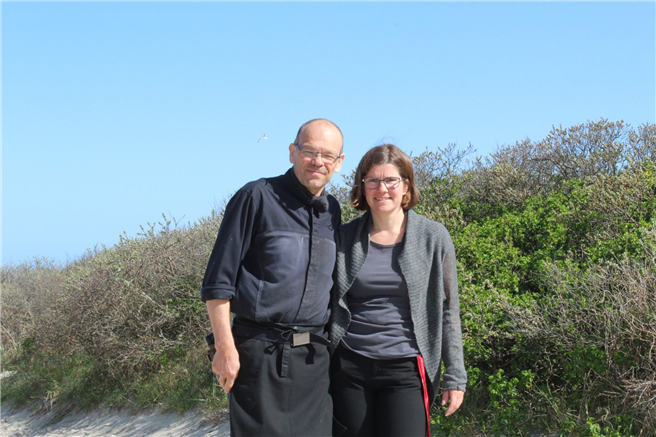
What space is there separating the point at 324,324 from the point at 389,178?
0.77m

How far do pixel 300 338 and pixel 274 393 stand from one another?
0.27 m

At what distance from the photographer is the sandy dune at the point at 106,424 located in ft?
18.3

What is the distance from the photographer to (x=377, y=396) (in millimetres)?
2730

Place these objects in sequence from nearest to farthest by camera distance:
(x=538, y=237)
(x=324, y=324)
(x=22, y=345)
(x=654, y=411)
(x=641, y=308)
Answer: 1. (x=324, y=324)
2. (x=654, y=411)
3. (x=641, y=308)
4. (x=538, y=237)
5. (x=22, y=345)

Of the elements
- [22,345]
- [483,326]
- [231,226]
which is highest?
[231,226]

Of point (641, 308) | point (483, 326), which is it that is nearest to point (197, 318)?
point (483, 326)

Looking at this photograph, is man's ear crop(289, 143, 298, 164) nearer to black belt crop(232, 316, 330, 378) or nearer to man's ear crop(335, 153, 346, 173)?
man's ear crop(335, 153, 346, 173)

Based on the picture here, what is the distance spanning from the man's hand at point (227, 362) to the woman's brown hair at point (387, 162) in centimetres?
100

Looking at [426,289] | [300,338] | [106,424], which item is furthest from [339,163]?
[106,424]

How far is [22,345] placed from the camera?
899 cm

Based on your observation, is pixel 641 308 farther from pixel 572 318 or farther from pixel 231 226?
pixel 231 226

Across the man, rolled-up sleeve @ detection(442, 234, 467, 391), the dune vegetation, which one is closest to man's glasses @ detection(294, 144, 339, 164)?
the man

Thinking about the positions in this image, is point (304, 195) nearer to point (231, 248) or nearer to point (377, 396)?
point (231, 248)

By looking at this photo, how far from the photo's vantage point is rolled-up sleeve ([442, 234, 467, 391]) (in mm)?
2799
